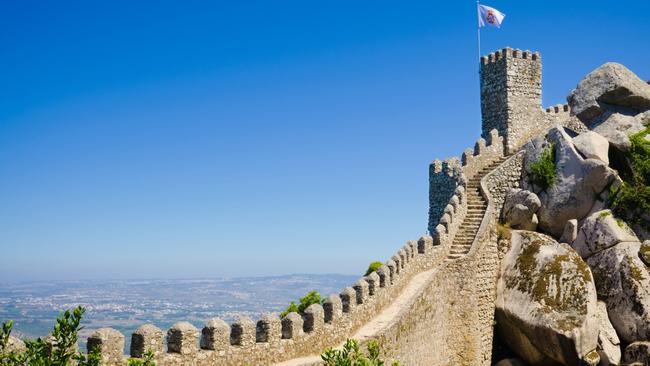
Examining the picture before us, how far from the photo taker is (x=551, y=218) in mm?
26375

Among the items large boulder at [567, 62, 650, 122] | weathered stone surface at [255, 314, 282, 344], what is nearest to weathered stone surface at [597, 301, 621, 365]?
large boulder at [567, 62, 650, 122]

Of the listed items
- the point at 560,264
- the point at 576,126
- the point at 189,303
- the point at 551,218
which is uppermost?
the point at 576,126

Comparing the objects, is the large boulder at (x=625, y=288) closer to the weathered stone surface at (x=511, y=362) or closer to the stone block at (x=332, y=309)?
the weathered stone surface at (x=511, y=362)

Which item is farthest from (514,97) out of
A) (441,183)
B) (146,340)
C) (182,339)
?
(146,340)

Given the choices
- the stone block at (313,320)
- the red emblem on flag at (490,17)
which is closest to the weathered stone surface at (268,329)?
the stone block at (313,320)

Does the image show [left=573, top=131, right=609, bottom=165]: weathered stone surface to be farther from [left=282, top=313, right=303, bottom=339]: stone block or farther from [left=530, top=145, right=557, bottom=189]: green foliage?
[left=282, top=313, right=303, bottom=339]: stone block

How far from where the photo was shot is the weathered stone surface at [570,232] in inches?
1006

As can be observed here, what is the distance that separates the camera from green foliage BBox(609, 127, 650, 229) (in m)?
25.2

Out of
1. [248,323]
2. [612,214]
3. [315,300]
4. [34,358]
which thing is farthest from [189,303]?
[34,358]

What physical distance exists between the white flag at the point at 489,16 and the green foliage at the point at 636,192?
9303mm

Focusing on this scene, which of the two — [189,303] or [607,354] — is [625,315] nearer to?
[607,354]

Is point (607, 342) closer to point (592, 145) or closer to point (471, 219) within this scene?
point (471, 219)

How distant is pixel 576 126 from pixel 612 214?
237 inches

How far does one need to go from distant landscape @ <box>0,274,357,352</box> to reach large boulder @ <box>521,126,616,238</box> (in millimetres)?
17284
